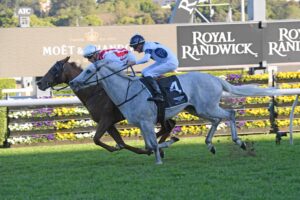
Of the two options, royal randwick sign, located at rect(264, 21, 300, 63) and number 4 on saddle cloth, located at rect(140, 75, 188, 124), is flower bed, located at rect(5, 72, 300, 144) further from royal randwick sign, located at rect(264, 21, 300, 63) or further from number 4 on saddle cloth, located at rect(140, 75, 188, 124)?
number 4 on saddle cloth, located at rect(140, 75, 188, 124)

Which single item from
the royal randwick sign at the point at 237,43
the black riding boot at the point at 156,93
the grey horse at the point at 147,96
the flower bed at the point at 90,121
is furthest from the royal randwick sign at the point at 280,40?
the black riding boot at the point at 156,93

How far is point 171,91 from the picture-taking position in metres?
8.71

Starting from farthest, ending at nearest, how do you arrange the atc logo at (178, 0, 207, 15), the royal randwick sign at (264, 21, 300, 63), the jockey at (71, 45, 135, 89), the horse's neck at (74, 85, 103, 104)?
1. the atc logo at (178, 0, 207, 15)
2. the royal randwick sign at (264, 21, 300, 63)
3. the horse's neck at (74, 85, 103, 104)
4. the jockey at (71, 45, 135, 89)

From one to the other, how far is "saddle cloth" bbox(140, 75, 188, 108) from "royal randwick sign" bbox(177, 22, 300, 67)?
612 centimetres

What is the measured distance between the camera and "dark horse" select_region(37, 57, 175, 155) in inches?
355

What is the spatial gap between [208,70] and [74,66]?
20.0ft

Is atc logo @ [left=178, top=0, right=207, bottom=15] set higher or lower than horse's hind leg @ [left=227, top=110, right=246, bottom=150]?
higher

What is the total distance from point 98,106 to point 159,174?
1.96 m

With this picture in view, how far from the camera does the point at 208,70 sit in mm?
15539

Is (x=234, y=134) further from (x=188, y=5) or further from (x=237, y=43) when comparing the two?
(x=188, y=5)

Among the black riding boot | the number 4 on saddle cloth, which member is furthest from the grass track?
the black riding boot

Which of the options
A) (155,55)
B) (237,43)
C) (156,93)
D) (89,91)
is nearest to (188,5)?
(237,43)

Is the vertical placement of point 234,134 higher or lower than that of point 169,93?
lower

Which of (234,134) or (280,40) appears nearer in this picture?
(234,134)
